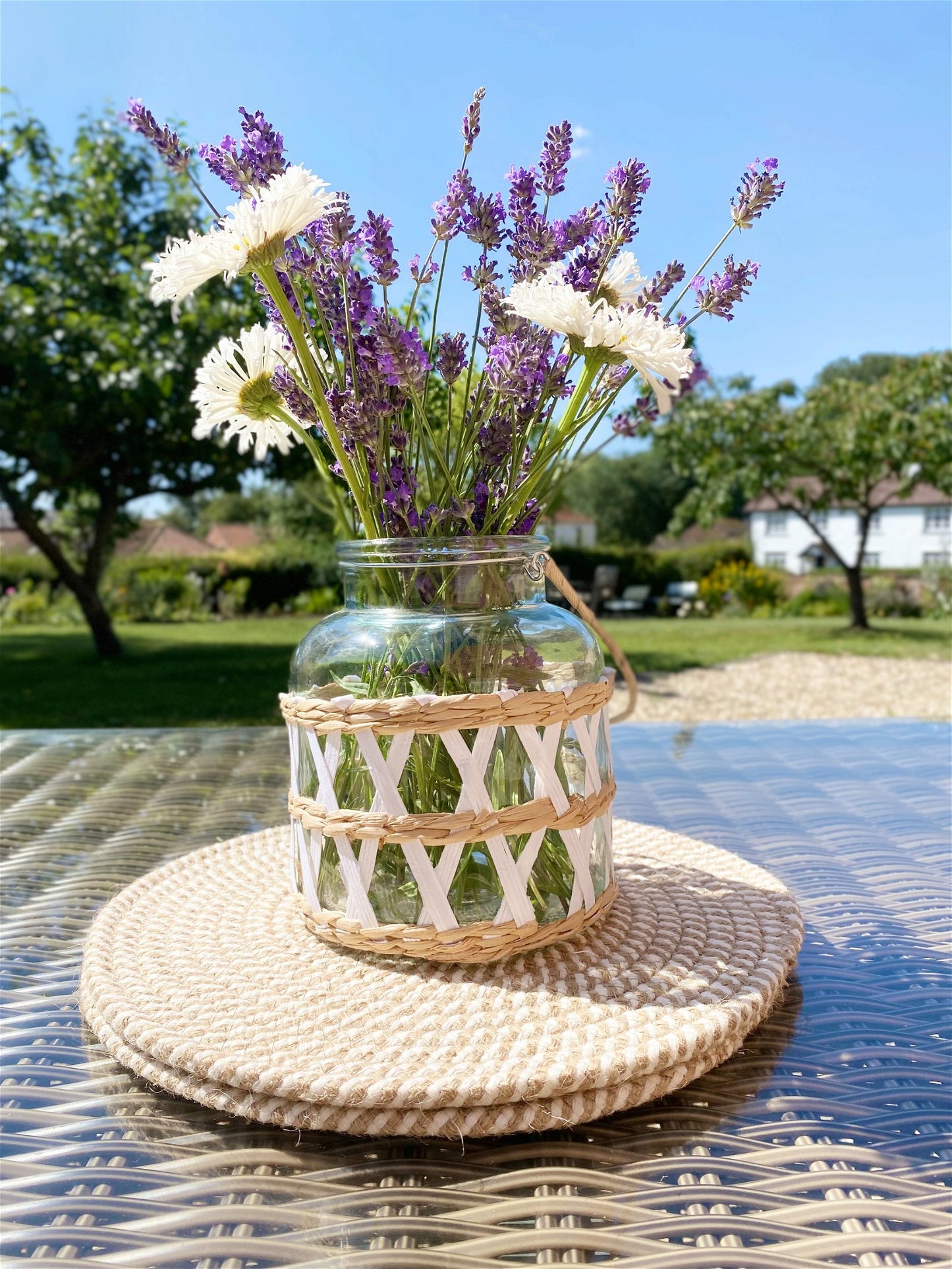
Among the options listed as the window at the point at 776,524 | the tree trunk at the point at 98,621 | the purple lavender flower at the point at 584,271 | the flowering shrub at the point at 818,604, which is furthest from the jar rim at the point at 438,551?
the window at the point at 776,524

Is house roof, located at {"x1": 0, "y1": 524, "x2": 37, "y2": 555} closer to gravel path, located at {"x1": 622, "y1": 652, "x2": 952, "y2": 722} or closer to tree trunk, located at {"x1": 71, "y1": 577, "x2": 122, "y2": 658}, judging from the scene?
tree trunk, located at {"x1": 71, "y1": 577, "x2": 122, "y2": 658}

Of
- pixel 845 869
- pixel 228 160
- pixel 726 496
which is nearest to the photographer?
pixel 228 160

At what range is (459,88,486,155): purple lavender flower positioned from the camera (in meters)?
0.78

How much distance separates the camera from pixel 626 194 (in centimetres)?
74

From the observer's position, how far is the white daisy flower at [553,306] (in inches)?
25.9

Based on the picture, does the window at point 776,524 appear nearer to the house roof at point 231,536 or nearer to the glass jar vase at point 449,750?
the house roof at point 231,536

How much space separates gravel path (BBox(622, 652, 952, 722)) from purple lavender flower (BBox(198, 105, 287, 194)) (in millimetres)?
4793

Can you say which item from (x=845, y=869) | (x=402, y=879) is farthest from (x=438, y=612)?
(x=845, y=869)

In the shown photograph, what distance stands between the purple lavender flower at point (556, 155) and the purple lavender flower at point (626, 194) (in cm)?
4

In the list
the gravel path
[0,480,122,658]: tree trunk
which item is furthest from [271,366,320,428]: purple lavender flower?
[0,480,122,658]: tree trunk

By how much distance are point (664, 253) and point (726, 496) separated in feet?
32.0

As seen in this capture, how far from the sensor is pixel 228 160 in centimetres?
72

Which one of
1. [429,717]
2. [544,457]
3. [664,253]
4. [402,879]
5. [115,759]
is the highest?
[664,253]

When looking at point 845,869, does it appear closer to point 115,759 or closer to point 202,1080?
point 202,1080
